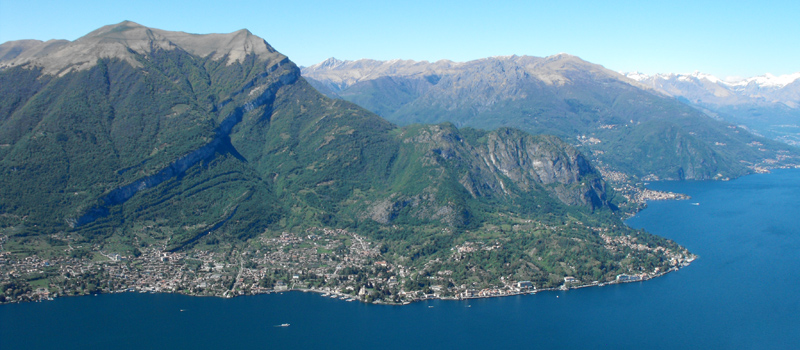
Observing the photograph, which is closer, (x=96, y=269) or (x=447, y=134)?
(x=96, y=269)

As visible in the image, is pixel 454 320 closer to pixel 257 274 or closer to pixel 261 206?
pixel 257 274

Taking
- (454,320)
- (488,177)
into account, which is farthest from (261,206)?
(454,320)

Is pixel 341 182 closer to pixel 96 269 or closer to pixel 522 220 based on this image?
pixel 522 220

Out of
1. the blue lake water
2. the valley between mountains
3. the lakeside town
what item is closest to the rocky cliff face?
the valley between mountains

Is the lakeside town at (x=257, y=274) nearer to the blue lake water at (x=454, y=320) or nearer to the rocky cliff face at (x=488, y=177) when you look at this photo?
the blue lake water at (x=454, y=320)

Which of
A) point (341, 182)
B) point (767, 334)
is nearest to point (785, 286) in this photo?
point (767, 334)

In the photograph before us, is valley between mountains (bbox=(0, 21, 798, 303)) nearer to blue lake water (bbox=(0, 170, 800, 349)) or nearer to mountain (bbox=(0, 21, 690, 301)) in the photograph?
mountain (bbox=(0, 21, 690, 301))
